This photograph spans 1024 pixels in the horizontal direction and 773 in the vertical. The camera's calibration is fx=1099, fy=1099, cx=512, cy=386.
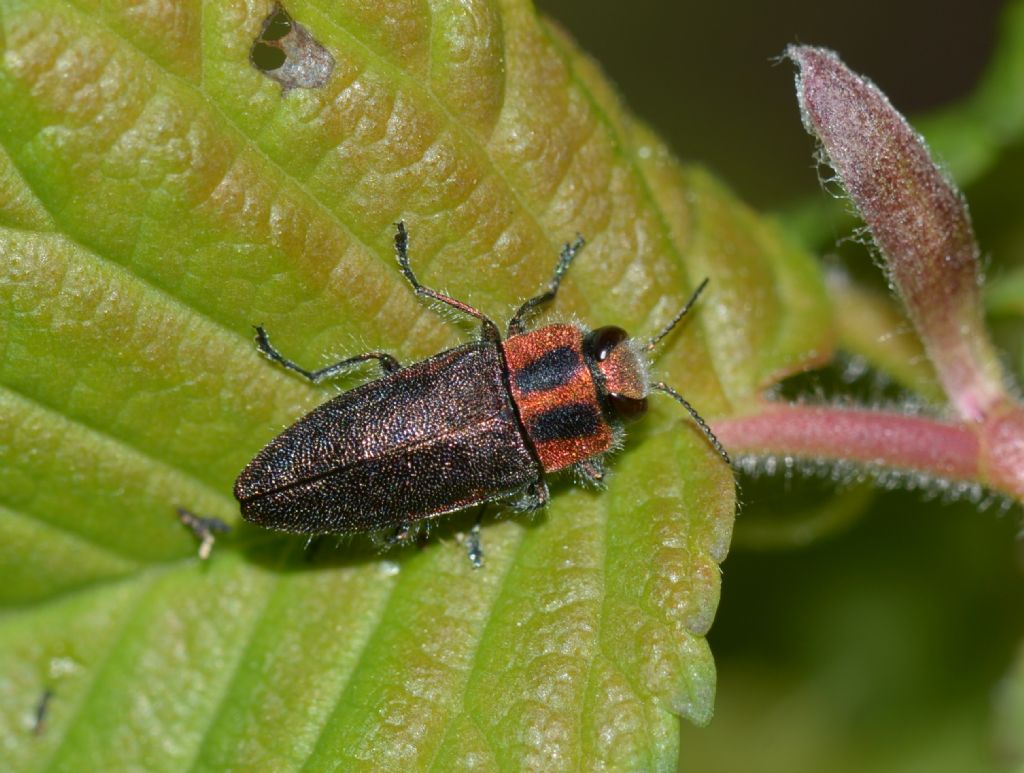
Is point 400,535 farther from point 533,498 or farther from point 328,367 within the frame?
point 328,367

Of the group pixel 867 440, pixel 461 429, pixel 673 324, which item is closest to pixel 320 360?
pixel 461 429

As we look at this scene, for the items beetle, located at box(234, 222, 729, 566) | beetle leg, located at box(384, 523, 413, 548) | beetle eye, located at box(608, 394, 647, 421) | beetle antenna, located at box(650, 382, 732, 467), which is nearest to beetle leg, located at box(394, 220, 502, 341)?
beetle, located at box(234, 222, 729, 566)

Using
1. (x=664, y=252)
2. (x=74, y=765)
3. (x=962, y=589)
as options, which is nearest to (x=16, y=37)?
(x=664, y=252)

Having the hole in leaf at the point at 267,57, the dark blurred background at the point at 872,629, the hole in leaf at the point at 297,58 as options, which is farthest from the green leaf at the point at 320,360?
the dark blurred background at the point at 872,629

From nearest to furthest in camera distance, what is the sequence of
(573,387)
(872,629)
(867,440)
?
(867,440) < (573,387) < (872,629)

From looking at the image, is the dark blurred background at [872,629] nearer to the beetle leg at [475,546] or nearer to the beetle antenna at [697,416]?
the beetle antenna at [697,416]
